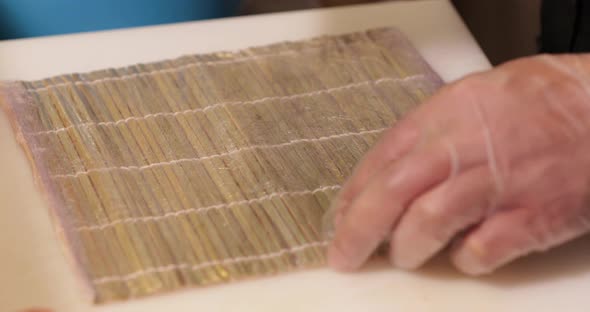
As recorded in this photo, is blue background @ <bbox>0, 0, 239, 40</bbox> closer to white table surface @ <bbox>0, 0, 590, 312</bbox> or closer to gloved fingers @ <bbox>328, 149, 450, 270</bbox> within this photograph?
white table surface @ <bbox>0, 0, 590, 312</bbox>

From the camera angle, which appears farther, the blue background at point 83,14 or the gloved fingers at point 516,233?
the blue background at point 83,14

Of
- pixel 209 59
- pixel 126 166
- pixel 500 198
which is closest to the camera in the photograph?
pixel 500 198

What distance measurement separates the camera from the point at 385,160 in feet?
2.05

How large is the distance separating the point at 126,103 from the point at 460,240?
37 centimetres

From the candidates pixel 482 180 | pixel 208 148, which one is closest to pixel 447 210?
pixel 482 180

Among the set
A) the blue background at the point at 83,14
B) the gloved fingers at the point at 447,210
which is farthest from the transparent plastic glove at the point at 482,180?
the blue background at the point at 83,14

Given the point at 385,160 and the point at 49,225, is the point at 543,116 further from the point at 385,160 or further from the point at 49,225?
the point at 49,225

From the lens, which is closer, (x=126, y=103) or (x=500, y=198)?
(x=500, y=198)

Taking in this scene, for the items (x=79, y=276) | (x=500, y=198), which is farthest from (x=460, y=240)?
(x=79, y=276)

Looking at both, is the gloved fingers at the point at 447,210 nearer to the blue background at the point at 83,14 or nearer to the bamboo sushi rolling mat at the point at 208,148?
the bamboo sushi rolling mat at the point at 208,148

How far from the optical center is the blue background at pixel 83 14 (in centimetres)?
99

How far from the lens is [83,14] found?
1.01 m

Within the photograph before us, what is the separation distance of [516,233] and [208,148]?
30cm

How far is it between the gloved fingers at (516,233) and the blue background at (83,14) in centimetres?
60
